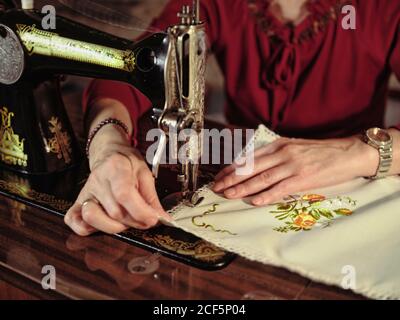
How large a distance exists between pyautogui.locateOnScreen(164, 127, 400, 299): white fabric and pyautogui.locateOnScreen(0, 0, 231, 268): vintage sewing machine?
0.04 meters

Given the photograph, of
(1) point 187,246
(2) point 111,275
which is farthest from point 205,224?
(2) point 111,275

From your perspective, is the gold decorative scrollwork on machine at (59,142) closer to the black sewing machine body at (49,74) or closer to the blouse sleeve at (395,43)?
the black sewing machine body at (49,74)

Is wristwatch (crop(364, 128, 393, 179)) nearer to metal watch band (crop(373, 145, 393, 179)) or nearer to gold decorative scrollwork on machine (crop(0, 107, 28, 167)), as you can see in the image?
metal watch band (crop(373, 145, 393, 179))

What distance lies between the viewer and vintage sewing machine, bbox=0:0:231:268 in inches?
29.8

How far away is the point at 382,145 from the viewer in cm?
97

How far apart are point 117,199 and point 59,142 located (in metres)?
0.26

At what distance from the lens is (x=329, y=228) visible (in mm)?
783

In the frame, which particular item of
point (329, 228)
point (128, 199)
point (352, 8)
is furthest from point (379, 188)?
point (352, 8)

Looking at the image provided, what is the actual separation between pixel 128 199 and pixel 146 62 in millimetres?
210

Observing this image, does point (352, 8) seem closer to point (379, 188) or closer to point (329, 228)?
point (379, 188)

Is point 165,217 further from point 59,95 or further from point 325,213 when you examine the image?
point 59,95

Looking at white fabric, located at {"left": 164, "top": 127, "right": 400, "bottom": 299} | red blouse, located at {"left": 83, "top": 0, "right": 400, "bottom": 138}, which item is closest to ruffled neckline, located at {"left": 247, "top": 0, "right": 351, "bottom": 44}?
red blouse, located at {"left": 83, "top": 0, "right": 400, "bottom": 138}
